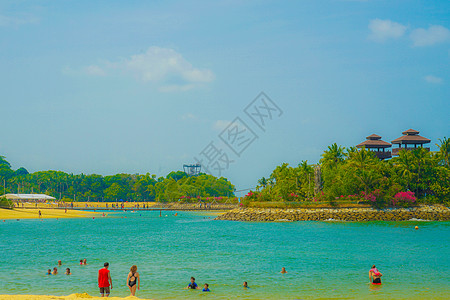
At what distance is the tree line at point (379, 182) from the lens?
9362 centimetres

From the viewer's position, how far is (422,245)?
2055 inches

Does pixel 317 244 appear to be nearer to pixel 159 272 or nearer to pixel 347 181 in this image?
pixel 159 272

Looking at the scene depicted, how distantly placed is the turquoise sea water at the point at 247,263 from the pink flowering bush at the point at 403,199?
2715 cm

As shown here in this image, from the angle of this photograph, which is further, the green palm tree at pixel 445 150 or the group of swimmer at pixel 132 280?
the green palm tree at pixel 445 150

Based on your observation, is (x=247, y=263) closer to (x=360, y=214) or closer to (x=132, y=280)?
(x=132, y=280)

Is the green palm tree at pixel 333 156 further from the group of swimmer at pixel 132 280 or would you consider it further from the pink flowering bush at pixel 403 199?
the group of swimmer at pixel 132 280

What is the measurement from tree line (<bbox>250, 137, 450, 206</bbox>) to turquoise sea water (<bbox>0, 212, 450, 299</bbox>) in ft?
91.8

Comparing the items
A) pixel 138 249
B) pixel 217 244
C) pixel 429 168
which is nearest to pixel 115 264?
pixel 138 249

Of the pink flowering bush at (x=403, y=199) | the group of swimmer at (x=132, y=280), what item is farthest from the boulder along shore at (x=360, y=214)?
the group of swimmer at (x=132, y=280)

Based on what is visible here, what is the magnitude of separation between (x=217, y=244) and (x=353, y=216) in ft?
147

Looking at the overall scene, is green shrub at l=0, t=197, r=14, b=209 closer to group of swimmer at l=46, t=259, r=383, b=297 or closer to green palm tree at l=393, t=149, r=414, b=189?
group of swimmer at l=46, t=259, r=383, b=297

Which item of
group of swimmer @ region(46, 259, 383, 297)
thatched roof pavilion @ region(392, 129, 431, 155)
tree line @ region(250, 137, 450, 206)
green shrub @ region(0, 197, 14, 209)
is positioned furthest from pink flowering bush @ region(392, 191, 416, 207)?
green shrub @ region(0, 197, 14, 209)

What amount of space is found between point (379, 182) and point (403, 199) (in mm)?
5821

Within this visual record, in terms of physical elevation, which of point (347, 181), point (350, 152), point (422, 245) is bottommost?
point (422, 245)
